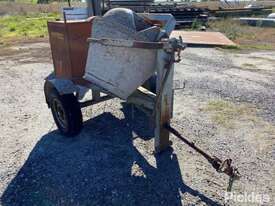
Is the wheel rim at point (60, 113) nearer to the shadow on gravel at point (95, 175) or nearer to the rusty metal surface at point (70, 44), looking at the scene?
the shadow on gravel at point (95, 175)

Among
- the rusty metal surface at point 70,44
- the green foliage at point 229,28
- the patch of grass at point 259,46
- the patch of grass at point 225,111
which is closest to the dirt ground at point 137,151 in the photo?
the patch of grass at point 225,111

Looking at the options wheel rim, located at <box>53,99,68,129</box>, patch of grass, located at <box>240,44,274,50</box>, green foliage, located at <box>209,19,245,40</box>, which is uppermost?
wheel rim, located at <box>53,99,68,129</box>

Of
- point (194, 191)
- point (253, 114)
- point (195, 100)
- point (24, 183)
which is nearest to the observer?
point (194, 191)

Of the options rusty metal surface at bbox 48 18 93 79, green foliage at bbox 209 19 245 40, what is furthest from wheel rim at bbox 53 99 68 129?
green foliage at bbox 209 19 245 40

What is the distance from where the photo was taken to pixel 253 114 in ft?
18.3

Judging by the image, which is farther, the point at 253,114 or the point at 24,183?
the point at 253,114

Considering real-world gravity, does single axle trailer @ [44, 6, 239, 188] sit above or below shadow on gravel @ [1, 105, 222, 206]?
above

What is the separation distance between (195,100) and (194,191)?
9.64 feet

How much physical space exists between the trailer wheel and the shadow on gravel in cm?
16

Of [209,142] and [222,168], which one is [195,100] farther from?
[222,168]

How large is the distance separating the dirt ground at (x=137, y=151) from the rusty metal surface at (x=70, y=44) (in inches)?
39.5

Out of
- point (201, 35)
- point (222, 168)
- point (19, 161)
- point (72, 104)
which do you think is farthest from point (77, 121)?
point (201, 35)

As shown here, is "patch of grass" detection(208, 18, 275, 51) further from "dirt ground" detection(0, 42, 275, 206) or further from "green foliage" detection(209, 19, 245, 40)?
"dirt ground" detection(0, 42, 275, 206)

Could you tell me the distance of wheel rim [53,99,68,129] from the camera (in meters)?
4.74
